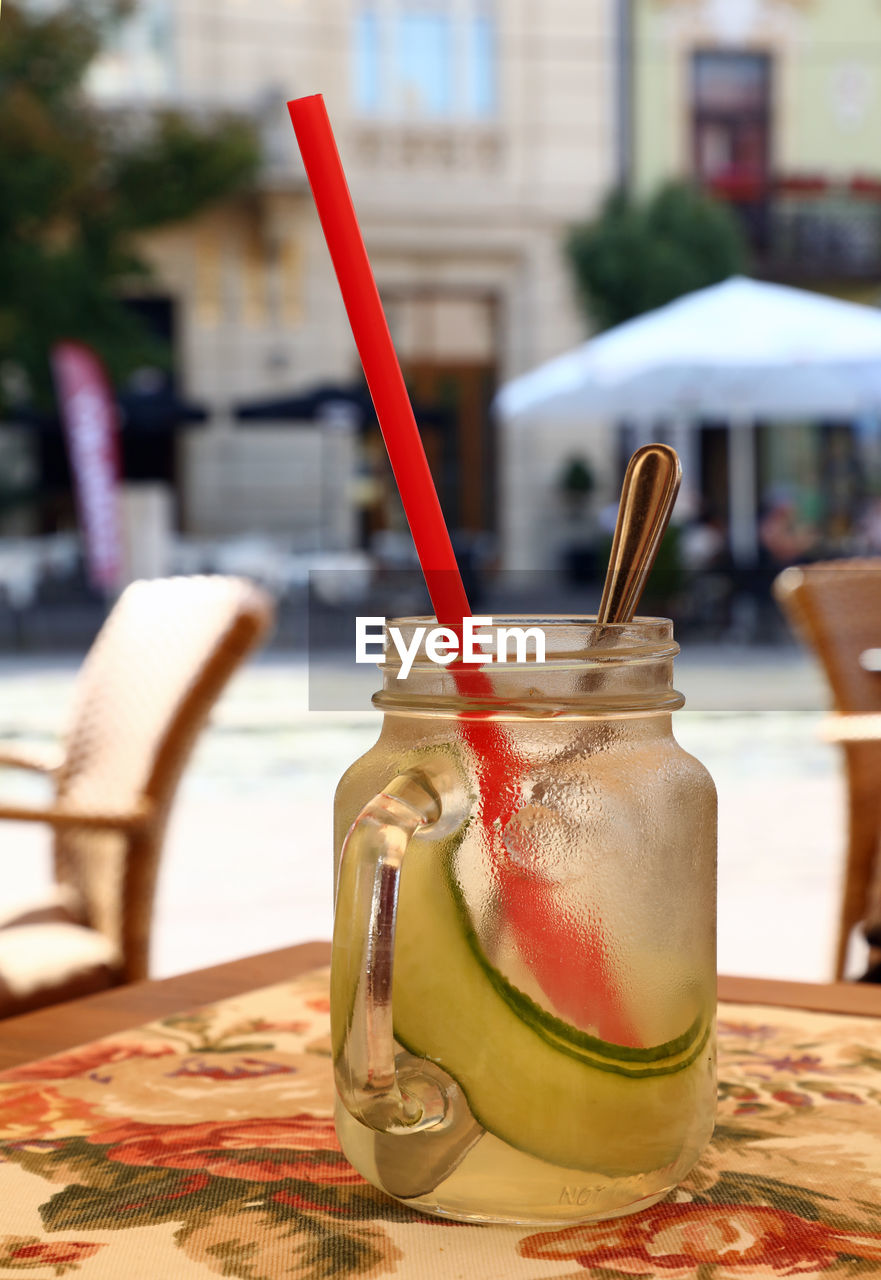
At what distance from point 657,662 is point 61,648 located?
10.7 m

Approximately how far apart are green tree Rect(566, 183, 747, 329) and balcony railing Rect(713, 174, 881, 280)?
82 centimetres

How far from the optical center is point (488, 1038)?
1.75 ft

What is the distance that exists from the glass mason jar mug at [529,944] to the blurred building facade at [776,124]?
1591cm

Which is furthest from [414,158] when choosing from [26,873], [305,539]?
[26,873]

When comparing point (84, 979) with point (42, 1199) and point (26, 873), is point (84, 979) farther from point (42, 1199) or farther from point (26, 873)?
point (26, 873)

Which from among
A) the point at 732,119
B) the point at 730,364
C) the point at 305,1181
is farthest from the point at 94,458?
the point at 305,1181

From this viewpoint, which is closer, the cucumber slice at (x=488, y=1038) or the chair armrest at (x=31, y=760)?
the cucumber slice at (x=488, y=1038)

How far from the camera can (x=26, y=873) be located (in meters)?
4.32

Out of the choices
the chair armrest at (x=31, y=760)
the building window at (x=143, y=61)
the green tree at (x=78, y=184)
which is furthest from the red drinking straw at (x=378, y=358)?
the building window at (x=143, y=61)

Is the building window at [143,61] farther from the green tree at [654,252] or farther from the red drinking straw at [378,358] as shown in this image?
the red drinking straw at [378,358]

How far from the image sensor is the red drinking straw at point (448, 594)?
532mm

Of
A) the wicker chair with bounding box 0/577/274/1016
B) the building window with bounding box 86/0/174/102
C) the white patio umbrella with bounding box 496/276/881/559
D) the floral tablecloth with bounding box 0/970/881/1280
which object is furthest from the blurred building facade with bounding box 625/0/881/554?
the floral tablecloth with bounding box 0/970/881/1280

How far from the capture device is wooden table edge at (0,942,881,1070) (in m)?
0.84

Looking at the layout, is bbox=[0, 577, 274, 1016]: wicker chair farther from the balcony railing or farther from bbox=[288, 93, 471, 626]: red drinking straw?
the balcony railing
